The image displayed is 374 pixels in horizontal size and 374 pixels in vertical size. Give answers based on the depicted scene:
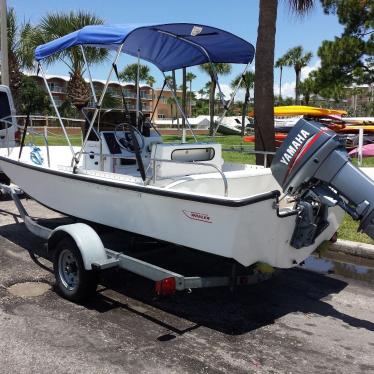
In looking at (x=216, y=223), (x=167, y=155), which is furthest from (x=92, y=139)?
(x=216, y=223)

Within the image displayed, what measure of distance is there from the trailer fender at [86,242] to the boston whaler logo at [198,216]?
1034 millimetres

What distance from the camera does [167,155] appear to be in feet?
18.4

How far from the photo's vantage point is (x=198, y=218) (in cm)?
447

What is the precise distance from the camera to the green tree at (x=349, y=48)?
23.6 metres

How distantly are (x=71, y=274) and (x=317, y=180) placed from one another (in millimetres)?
2683

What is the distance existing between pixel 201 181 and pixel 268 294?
149 centimetres

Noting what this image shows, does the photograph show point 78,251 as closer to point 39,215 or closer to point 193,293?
point 193,293

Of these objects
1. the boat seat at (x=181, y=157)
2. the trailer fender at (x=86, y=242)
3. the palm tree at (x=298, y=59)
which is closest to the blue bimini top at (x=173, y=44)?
the boat seat at (x=181, y=157)

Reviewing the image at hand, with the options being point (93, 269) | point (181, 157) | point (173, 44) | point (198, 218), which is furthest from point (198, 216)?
point (173, 44)

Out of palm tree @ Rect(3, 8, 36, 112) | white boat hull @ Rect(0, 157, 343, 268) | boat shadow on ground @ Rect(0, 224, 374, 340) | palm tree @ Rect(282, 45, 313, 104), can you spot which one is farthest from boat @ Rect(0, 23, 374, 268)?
palm tree @ Rect(282, 45, 313, 104)

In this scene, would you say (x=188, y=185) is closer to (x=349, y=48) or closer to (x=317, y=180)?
(x=317, y=180)

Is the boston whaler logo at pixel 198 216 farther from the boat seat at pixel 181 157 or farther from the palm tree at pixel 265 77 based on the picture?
the palm tree at pixel 265 77

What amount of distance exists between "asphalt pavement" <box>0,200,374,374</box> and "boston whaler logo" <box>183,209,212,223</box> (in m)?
1.02

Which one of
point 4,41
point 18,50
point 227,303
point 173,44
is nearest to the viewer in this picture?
point 227,303
